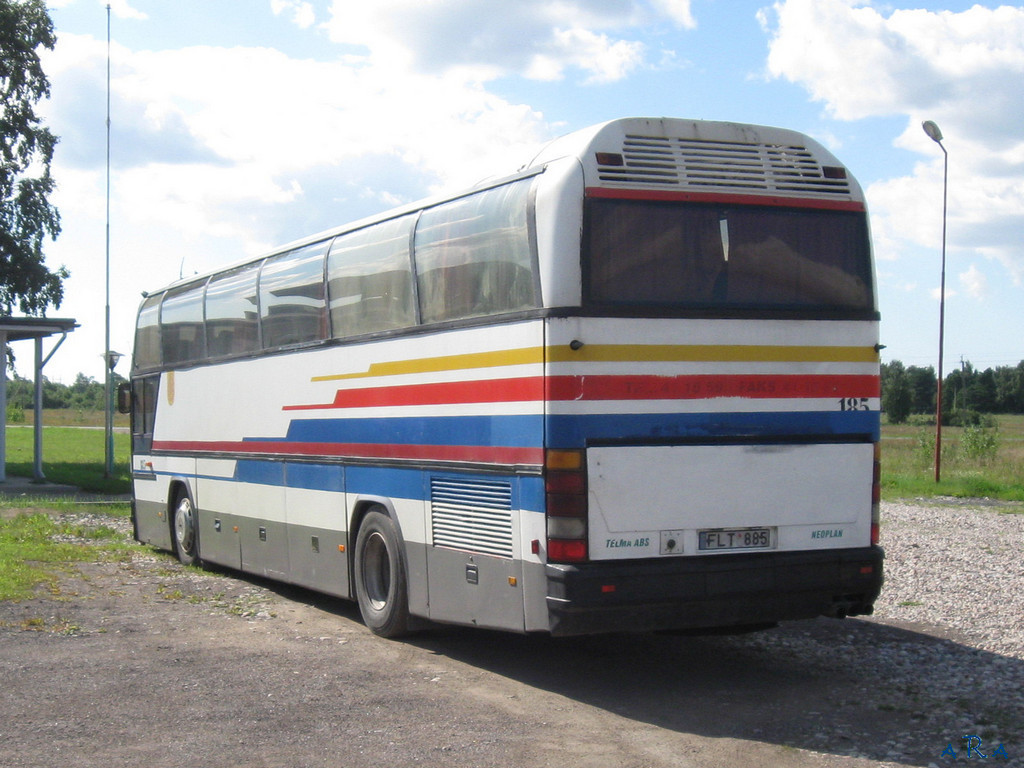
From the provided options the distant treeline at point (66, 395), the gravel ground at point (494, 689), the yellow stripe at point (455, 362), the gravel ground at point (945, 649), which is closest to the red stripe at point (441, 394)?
the yellow stripe at point (455, 362)

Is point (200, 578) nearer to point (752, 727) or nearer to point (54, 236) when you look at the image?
point (752, 727)

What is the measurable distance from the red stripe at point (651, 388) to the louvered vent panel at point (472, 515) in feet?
1.97

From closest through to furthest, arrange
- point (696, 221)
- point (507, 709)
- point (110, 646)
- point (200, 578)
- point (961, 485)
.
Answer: point (507, 709), point (696, 221), point (110, 646), point (200, 578), point (961, 485)

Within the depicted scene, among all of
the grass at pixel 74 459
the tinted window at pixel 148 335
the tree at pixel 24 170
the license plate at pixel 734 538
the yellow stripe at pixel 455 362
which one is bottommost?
the grass at pixel 74 459

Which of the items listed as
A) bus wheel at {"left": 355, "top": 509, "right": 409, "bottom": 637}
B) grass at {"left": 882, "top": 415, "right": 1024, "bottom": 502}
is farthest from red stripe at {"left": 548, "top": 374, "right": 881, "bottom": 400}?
grass at {"left": 882, "top": 415, "right": 1024, "bottom": 502}

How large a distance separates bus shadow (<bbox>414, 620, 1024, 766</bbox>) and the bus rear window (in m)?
2.53

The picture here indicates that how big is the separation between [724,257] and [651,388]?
1.05m

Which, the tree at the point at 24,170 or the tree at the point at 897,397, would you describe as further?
the tree at the point at 897,397

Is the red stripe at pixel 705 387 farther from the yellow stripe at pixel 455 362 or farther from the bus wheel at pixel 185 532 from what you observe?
the bus wheel at pixel 185 532

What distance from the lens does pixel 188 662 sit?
28.9 ft

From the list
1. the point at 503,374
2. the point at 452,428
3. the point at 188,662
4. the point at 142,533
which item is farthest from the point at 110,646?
the point at 142,533

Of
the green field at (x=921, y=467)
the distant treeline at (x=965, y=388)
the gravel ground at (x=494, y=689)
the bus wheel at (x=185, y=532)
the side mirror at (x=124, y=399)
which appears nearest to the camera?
the gravel ground at (x=494, y=689)

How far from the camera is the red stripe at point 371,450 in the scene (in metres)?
7.89

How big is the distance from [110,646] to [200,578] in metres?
4.53
